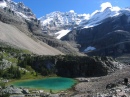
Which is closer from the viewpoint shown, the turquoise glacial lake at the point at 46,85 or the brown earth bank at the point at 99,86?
the brown earth bank at the point at 99,86

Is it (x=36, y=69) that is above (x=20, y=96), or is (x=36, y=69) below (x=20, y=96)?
above

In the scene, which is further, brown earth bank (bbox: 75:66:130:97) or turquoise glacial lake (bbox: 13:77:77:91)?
turquoise glacial lake (bbox: 13:77:77:91)

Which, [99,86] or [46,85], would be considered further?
[46,85]

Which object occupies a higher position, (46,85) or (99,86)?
(46,85)

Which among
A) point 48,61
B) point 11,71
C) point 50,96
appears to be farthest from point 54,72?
point 50,96

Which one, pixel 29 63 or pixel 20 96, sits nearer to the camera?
pixel 20 96

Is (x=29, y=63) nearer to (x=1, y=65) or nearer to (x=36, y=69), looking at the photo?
(x=36, y=69)

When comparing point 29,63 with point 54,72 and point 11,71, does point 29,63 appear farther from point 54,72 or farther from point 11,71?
point 11,71

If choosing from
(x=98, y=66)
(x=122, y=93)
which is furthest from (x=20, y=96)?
(x=98, y=66)

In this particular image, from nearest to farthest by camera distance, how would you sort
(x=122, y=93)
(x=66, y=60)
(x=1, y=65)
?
(x=122, y=93) < (x=1, y=65) < (x=66, y=60)

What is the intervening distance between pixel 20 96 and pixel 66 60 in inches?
4135

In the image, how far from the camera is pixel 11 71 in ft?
458

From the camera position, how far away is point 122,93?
59.8m

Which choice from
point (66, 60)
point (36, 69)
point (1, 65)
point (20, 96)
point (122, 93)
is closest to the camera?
point (122, 93)
